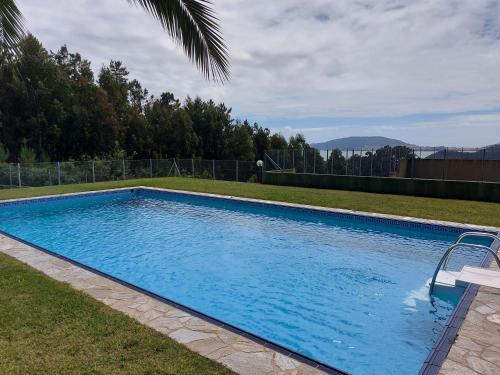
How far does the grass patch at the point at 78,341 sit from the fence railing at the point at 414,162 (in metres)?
14.1

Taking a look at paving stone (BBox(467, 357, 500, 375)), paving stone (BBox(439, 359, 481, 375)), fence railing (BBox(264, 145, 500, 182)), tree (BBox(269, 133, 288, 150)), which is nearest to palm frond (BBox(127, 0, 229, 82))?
paving stone (BBox(439, 359, 481, 375))

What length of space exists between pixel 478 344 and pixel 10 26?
4932 mm

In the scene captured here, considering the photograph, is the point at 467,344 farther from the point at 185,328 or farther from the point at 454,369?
the point at 185,328

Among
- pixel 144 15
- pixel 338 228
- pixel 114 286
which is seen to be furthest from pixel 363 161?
pixel 144 15

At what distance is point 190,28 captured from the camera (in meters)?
3.00

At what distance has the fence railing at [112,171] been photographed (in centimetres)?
1758

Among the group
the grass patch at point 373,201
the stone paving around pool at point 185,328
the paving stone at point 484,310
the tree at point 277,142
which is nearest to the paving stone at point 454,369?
the stone paving around pool at point 185,328

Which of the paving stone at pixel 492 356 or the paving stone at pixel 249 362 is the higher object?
the paving stone at pixel 492 356

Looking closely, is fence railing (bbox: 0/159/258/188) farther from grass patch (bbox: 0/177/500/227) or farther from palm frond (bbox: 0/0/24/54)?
palm frond (bbox: 0/0/24/54)

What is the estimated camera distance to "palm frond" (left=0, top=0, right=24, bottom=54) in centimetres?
311

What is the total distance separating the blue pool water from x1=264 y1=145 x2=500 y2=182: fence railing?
596 cm

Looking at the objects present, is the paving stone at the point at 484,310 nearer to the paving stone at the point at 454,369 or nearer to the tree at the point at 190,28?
the paving stone at the point at 454,369

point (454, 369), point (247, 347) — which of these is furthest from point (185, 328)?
point (454, 369)

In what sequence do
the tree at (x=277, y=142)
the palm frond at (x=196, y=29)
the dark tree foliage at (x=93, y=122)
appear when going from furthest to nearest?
the tree at (x=277, y=142) → the dark tree foliage at (x=93, y=122) → the palm frond at (x=196, y=29)
